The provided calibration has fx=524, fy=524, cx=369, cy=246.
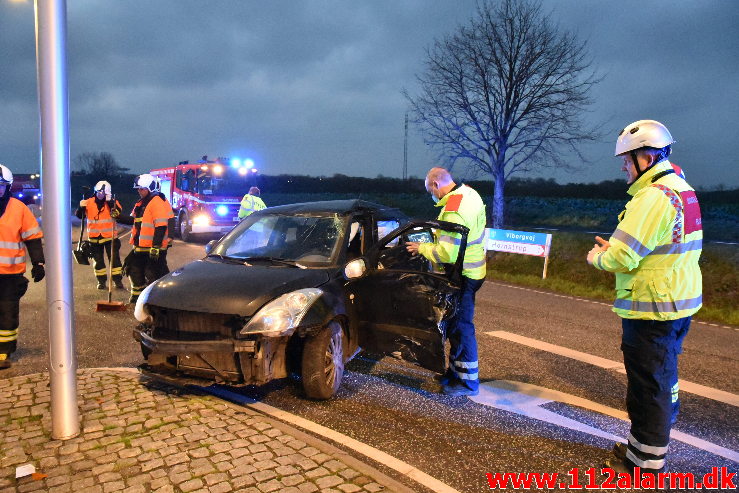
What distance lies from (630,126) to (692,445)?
228 cm

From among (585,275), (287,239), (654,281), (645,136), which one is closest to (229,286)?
(287,239)

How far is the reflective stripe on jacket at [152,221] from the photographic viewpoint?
776 cm

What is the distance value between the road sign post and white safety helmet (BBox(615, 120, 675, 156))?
986 centimetres

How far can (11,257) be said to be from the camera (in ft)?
16.1

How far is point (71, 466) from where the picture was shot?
10.2 feet

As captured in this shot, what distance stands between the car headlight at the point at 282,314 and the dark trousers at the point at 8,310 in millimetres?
2654

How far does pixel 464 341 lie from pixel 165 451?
247cm

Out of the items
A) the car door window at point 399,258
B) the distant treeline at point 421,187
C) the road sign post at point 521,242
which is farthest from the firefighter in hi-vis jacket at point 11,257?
the distant treeline at point 421,187

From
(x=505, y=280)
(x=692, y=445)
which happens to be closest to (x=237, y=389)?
(x=692, y=445)

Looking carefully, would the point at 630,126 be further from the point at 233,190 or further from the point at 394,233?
the point at 233,190

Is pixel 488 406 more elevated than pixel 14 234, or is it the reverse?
pixel 14 234

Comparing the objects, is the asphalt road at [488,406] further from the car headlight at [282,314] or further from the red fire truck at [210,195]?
the red fire truck at [210,195]

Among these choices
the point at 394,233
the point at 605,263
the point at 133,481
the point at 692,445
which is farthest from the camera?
the point at 394,233

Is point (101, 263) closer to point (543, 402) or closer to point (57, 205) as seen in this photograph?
point (57, 205)
